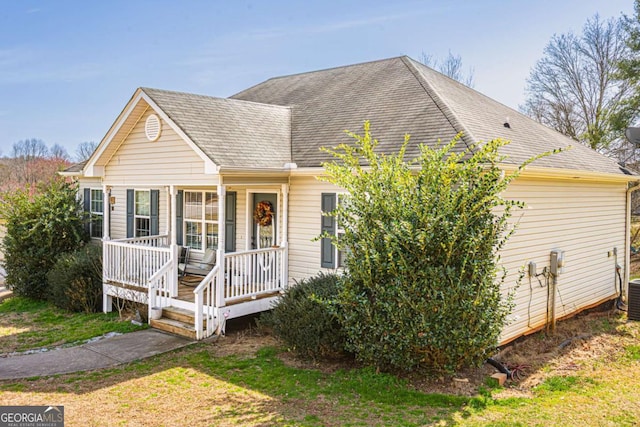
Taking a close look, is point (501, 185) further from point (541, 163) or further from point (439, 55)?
point (439, 55)

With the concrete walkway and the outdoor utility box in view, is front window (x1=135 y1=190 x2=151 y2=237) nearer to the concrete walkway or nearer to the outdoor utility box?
the concrete walkway

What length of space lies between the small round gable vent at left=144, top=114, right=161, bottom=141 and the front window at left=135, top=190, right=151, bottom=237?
11.1 ft

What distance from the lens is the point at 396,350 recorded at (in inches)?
272

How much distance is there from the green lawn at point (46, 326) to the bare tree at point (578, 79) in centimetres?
2454

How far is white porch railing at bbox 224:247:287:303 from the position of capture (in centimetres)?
970

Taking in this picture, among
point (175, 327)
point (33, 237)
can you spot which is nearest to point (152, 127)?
point (175, 327)

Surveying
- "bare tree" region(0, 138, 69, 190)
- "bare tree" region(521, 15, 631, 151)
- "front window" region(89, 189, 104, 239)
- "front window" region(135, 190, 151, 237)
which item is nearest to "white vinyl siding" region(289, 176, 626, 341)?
"front window" region(135, 190, 151, 237)

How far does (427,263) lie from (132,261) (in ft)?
23.3

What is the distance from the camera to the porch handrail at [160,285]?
10.2 meters

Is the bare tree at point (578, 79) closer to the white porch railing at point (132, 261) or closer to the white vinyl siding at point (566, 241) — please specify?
the white vinyl siding at point (566, 241)

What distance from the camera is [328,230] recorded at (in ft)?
32.3

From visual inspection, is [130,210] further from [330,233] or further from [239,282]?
[330,233]

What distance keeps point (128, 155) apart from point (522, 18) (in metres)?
13.5

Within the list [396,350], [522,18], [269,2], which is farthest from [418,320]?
[522,18]
